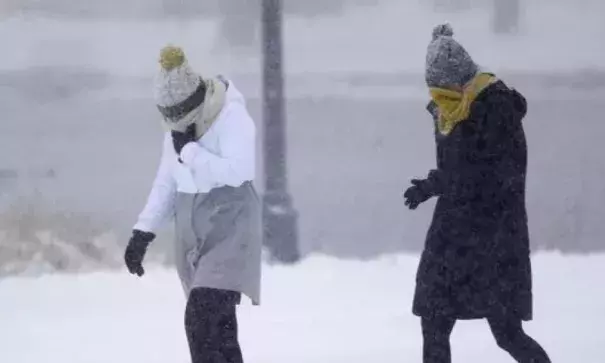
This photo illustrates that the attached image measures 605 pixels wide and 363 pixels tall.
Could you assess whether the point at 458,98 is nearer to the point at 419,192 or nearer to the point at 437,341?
the point at 419,192

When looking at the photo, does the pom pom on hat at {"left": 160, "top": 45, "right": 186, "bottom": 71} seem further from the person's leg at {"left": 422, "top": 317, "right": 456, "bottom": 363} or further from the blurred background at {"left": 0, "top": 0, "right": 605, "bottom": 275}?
the blurred background at {"left": 0, "top": 0, "right": 605, "bottom": 275}

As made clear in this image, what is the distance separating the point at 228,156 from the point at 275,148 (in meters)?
2.85

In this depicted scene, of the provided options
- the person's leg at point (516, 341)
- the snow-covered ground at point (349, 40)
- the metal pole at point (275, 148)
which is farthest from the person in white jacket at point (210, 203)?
the snow-covered ground at point (349, 40)

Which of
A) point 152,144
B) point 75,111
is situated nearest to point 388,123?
point 152,144

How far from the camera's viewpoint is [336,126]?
9211mm

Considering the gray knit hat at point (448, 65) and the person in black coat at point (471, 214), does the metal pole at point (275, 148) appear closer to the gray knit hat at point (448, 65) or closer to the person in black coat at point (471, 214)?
the person in black coat at point (471, 214)

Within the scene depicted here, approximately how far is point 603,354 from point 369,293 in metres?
1.65

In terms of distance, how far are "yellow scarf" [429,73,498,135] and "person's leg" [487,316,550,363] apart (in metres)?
0.79

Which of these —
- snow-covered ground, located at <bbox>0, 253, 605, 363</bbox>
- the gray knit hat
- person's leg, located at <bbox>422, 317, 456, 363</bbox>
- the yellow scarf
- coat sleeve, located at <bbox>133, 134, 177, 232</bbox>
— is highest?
the gray knit hat

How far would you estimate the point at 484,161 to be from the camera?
4.10 meters

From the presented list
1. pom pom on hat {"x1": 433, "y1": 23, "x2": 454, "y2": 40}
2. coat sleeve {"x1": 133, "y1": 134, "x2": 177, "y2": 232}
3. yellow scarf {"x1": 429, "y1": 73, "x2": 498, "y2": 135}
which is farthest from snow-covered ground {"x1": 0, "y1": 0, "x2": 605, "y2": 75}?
yellow scarf {"x1": 429, "y1": 73, "x2": 498, "y2": 135}

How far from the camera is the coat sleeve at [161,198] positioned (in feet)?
14.5

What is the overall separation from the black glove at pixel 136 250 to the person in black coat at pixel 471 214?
1105mm

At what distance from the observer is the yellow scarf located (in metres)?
4.09
